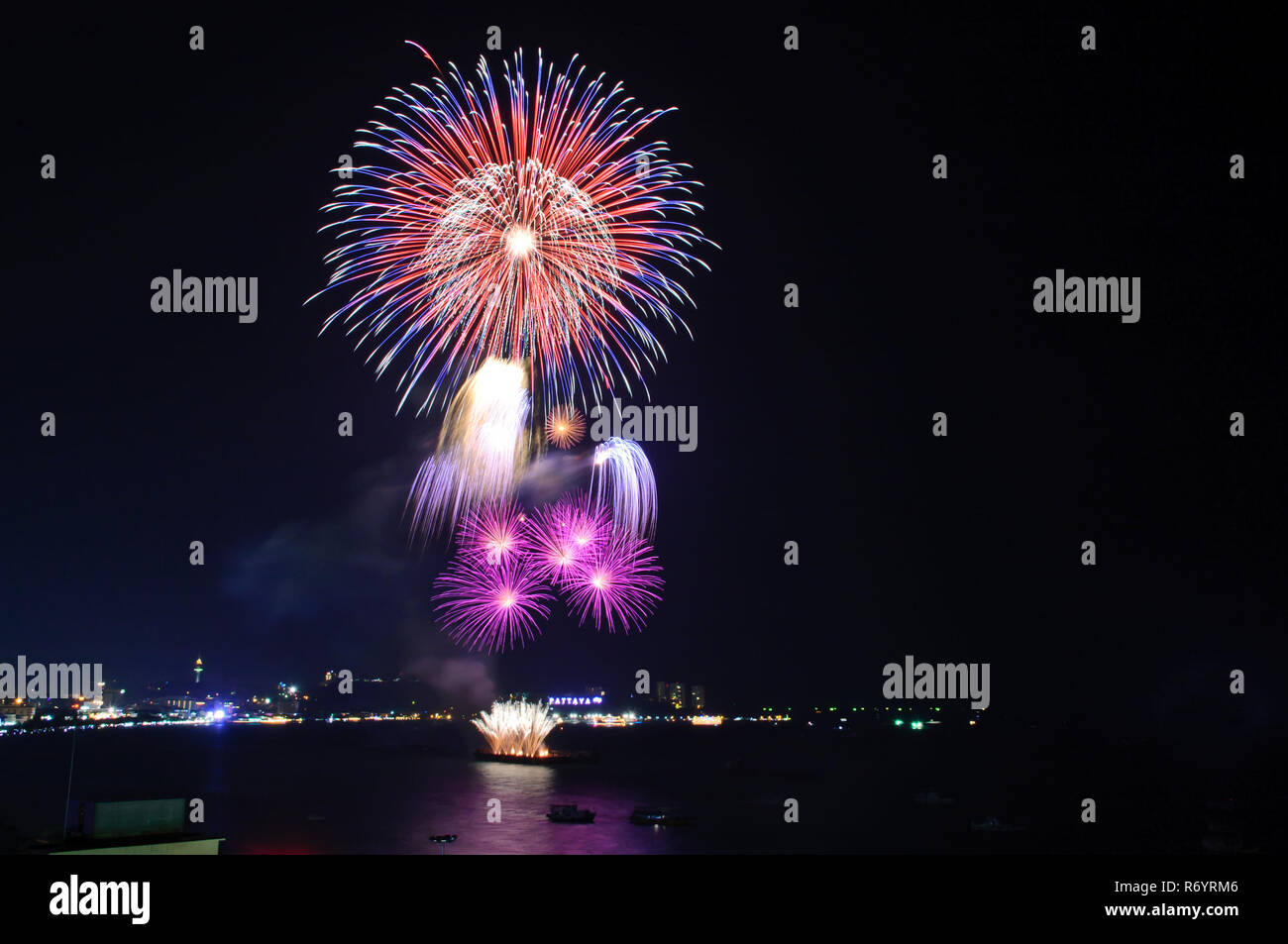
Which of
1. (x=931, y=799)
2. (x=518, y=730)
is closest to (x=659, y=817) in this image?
(x=931, y=799)

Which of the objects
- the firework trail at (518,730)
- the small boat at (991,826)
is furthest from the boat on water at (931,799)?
the firework trail at (518,730)

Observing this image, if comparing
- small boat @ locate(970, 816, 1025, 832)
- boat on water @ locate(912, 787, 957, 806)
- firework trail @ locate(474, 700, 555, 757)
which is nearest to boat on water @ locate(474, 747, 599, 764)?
firework trail @ locate(474, 700, 555, 757)

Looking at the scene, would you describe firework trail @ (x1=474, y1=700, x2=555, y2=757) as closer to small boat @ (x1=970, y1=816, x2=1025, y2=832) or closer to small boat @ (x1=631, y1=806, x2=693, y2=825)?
small boat @ (x1=631, y1=806, x2=693, y2=825)

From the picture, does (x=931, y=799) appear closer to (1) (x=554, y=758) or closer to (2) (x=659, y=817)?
(2) (x=659, y=817)
